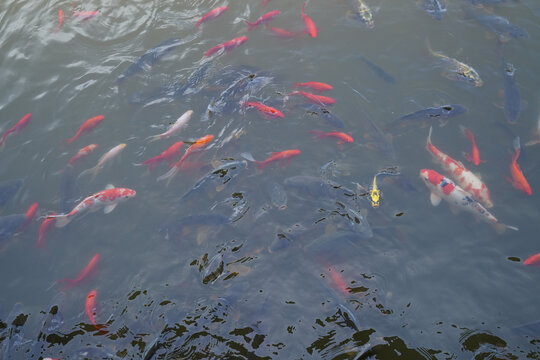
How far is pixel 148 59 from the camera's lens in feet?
22.8

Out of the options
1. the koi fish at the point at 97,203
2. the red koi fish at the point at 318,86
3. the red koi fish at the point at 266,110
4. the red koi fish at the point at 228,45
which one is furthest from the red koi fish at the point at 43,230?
the red koi fish at the point at 318,86

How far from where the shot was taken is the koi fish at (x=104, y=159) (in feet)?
19.3

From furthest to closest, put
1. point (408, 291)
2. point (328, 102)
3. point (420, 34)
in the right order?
1. point (420, 34)
2. point (328, 102)
3. point (408, 291)

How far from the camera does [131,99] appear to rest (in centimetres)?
658

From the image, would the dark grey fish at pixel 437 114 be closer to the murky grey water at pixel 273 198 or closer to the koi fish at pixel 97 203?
the murky grey water at pixel 273 198

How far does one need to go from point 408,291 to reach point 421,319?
13.1 inches

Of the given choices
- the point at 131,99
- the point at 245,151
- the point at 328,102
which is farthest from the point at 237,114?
the point at 131,99

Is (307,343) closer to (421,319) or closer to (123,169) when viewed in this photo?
(421,319)

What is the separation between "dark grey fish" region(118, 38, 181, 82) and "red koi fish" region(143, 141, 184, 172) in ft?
6.46

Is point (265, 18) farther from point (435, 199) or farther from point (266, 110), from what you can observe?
point (435, 199)

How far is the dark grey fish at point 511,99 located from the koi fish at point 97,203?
5650mm

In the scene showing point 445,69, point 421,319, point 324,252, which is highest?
point 445,69

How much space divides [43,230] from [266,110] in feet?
11.7

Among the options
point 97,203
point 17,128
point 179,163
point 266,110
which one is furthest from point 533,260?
point 17,128
